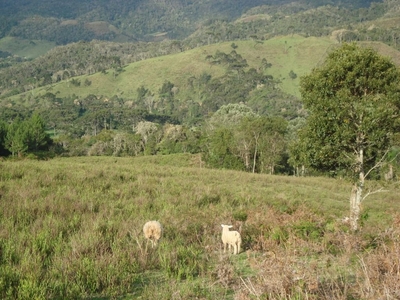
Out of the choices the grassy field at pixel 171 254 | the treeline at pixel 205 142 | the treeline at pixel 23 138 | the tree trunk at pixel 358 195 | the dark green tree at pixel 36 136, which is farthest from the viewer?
the dark green tree at pixel 36 136

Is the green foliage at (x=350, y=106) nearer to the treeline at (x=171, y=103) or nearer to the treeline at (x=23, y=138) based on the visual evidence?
the treeline at (x=23, y=138)

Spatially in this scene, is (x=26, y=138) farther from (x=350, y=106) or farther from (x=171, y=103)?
(x=171, y=103)

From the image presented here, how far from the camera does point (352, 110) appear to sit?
452 inches

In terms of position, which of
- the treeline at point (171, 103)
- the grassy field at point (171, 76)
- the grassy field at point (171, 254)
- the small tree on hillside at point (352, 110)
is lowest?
the grassy field at point (171, 254)

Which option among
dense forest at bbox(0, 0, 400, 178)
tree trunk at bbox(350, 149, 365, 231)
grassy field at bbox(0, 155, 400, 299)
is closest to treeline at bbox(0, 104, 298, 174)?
dense forest at bbox(0, 0, 400, 178)

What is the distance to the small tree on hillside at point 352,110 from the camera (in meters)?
11.2

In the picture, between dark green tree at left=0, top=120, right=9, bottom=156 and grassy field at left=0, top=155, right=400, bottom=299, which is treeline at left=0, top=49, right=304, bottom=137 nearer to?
dark green tree at left=0, top=120, right=9, bottom=156

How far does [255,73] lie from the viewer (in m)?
180

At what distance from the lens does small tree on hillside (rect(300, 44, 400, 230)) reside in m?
11.2

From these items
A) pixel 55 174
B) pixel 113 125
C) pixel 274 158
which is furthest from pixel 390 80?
pixel 113 125

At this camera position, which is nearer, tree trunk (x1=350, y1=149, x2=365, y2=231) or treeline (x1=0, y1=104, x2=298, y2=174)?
tree trunk (x1=350, y1=149, x2=365, y2=231)

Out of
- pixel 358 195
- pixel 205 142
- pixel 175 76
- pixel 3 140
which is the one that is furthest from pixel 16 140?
pixel 175 76

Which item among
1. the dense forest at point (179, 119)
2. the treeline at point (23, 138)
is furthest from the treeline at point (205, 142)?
the dense forest at point (179, 119)

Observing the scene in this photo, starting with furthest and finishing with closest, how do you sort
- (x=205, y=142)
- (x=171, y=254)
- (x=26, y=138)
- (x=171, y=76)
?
(x=171, y=76), (x=205, y=142), (x=26, y=138), (x=171, y=254)
